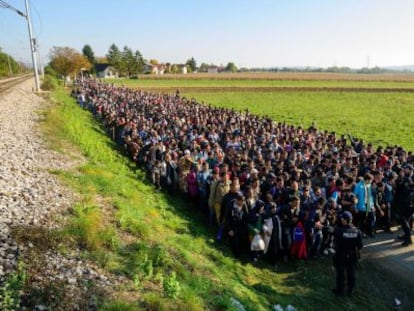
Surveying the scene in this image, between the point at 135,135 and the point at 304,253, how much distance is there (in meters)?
9.77

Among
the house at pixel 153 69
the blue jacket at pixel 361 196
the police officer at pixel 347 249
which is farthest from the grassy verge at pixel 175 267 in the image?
the house at pixel 153 69

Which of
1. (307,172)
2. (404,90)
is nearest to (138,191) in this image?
(307,172)

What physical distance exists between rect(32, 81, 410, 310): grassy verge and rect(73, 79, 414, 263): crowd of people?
2.03ft

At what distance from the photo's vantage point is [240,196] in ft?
29.4

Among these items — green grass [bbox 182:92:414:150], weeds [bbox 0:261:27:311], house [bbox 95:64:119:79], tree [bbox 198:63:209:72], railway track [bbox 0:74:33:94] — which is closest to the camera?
weeds [bbox 0:261:27:311]

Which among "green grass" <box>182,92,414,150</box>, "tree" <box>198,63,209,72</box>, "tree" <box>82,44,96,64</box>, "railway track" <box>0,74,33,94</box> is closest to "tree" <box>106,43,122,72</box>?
"tree" <box>82,44,96,64</box>

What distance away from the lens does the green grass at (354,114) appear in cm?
2561

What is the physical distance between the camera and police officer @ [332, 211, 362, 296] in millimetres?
7391

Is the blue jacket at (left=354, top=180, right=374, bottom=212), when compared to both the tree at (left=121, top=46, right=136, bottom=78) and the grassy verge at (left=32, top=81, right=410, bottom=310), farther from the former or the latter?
the tree at (left=121, top=46, right=136, bottom=78)

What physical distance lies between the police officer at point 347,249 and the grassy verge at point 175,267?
388 millimetres

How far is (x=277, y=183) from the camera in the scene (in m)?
9.95

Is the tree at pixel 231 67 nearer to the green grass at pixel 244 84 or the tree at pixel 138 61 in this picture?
the tree at pixel 138 61

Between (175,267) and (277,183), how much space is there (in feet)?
13.5

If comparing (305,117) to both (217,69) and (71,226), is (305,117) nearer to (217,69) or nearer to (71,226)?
(71,226)
